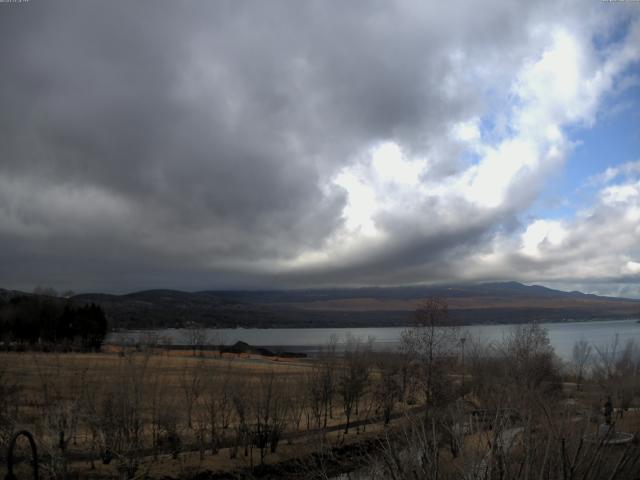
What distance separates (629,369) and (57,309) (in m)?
107

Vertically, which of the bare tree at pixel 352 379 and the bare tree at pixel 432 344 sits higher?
the bare tree at pixel 432 344

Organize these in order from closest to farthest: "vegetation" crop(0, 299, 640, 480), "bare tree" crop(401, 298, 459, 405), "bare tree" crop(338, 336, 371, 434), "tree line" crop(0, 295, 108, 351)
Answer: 1. "vegetation" crop(0, 299, 640, 480)
2. "bare tree" crop(401, 298, 459, 405)
3. "bare tree" crop(338, 336, 371, 434)
4. "tree line" crop(0, 295, 108, 351)

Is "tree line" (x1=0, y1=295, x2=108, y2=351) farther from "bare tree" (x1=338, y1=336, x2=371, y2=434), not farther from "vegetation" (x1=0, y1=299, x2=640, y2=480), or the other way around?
"bare tree" (x1=338, y1=336, x2=371, y2=434)

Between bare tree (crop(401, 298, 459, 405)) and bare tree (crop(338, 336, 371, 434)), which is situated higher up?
bare tree (crop(401, 298, 459, 405))

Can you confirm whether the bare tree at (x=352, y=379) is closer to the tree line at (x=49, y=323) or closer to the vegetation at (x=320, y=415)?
the vegetation at (x=320, y=415)

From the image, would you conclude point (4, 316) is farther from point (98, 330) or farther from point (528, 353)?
point (528, 353)

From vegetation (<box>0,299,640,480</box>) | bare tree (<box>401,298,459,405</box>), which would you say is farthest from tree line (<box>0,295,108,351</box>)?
bare tree (<box>401,298,459,405</box>)

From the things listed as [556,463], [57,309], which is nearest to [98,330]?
[57,309]

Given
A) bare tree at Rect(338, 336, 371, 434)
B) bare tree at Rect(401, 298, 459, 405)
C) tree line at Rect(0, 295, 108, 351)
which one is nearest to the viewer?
bare tree at Rect(401, 298, 459, 405)

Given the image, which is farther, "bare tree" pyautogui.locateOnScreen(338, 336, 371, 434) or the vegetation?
"bare tree" pyautogui.locateOnScreen(338, 336, 371, 434)

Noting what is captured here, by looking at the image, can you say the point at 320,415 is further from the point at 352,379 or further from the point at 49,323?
the point at 49,323

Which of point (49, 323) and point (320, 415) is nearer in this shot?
point (320, 415)

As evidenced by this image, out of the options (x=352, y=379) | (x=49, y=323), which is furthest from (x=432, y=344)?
(x=49, y=323)

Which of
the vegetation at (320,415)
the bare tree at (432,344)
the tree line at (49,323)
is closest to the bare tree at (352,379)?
the vegetation at (320,415)
